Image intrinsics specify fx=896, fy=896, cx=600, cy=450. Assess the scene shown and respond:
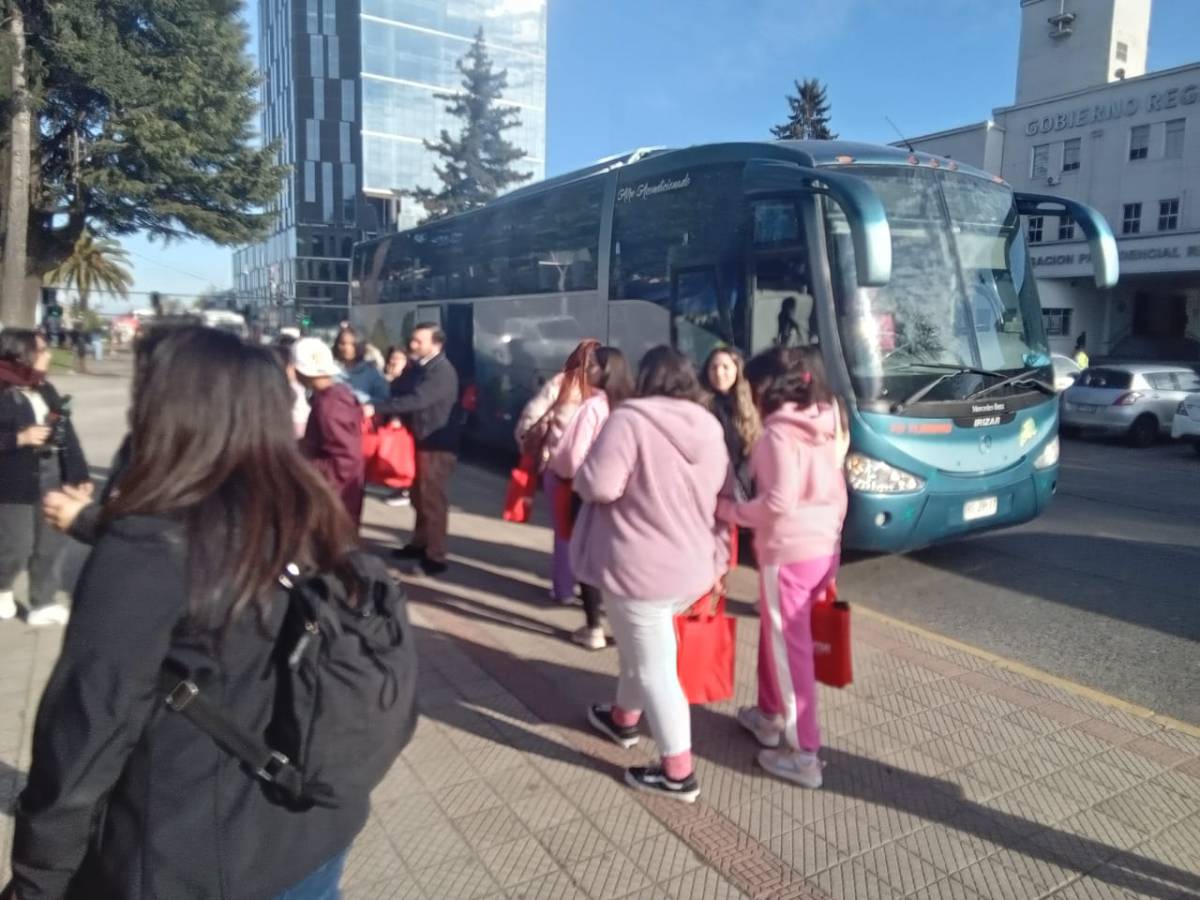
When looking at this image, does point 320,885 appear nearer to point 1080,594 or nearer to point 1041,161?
point 1080,594

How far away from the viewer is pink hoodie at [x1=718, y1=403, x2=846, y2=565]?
11.9ft

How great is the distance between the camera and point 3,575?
5.55 meters

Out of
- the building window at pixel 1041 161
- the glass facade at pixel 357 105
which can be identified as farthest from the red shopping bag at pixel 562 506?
the glass facade at pixel 357 105

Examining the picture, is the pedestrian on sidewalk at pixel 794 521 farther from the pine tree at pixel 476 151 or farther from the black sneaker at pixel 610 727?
the pine tree at pixel 476 151

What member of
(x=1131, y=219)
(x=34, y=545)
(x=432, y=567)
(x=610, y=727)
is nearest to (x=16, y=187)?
(x=34, y=545)

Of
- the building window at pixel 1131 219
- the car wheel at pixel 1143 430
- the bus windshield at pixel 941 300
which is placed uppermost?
the building window at pixel 1131 219

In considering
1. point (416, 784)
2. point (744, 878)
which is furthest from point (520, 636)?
point (744, 878)

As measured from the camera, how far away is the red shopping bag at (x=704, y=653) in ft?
12.7

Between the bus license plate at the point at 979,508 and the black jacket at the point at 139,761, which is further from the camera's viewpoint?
the bus license plate at the point at 979,508

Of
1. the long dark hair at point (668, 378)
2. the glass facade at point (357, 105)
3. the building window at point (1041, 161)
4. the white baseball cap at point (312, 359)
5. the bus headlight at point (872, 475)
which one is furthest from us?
the glass facade at point (357, 105)

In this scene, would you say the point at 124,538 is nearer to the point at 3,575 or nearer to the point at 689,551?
the point at 689,551

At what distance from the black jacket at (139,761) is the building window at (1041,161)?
47.3 meters

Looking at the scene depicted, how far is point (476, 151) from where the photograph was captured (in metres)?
50.4

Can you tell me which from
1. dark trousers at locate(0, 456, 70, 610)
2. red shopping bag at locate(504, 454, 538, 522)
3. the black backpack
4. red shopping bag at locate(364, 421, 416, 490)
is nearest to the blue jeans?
the black backpack
